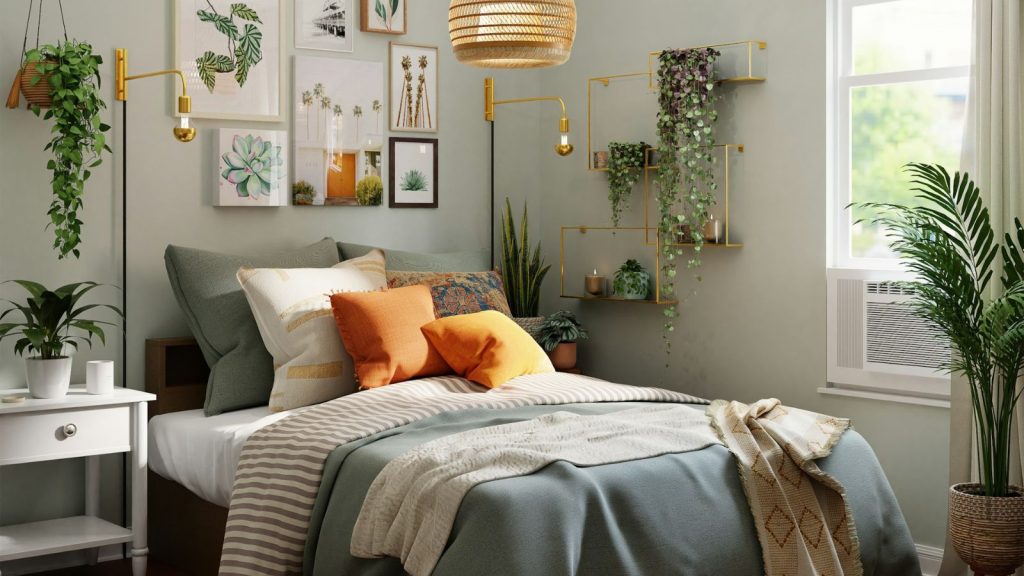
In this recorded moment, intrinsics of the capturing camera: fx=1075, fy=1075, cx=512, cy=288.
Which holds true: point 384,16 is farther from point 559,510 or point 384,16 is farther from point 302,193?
point 559,510

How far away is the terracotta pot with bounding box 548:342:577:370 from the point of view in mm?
4887

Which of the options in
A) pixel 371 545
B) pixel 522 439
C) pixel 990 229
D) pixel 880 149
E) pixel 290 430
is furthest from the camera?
pixel 880 149

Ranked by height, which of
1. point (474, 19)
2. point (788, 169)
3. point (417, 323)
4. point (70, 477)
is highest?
point (474, 19)

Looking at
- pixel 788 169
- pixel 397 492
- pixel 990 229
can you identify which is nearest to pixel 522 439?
pixel 397 492

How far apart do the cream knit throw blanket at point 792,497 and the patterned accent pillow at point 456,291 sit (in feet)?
4.49

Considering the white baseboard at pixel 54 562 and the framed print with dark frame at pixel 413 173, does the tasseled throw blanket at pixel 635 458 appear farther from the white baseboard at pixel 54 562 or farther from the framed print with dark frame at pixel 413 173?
the framed print with dark frame at pixel 413 173

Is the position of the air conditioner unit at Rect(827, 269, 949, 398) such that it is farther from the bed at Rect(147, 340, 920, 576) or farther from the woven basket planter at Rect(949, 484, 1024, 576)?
the bed at Rect(147, 340, 920, 576)

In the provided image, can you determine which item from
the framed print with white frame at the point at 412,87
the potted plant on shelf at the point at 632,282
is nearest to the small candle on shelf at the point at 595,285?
the potted plant on shelf at the point at 632,282

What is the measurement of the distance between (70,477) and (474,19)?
2437 millimetres

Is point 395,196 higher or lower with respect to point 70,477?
higher

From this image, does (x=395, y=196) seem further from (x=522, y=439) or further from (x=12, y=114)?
(x=522, y=439)

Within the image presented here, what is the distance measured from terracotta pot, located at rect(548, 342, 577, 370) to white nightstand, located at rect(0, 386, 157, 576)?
5.95 ft

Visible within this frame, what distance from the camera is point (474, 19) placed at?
3.19 meters

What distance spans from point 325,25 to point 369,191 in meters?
0.77
